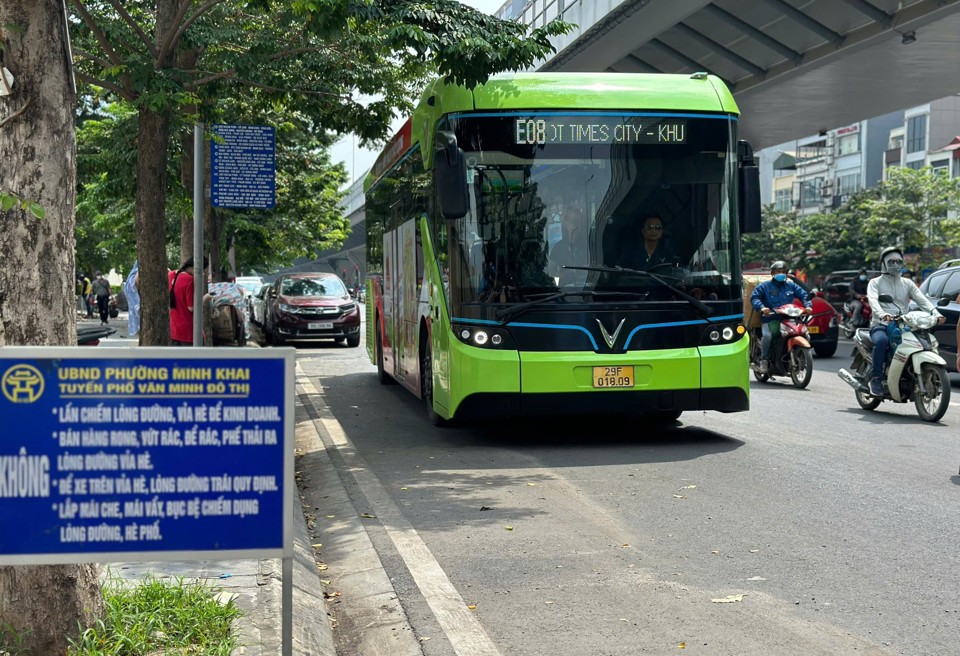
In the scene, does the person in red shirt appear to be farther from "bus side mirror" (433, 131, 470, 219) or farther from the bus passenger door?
"bus side mirror" (433, 131, 470, 219)

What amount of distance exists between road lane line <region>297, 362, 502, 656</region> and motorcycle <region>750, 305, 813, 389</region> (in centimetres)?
761

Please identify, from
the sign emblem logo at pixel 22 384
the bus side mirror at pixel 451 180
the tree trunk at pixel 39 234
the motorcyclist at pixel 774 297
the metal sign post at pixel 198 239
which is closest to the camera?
the sign emblem logo at pixel 22 384

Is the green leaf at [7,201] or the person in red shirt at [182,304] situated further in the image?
the person in red shirt at [182,304]

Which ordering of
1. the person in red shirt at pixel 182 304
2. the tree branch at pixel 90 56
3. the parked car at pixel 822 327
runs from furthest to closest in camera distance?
the parked car at pixel 822 327 → the person in red shirt at pixel 182 304 → the tree branch at pixel 90 56

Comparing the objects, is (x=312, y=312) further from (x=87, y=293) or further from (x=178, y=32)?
(x=87, y=293)

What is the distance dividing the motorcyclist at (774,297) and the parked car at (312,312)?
1395 cm

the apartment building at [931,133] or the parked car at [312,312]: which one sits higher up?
the apartment building at [931,133]

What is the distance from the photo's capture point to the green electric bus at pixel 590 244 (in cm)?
957

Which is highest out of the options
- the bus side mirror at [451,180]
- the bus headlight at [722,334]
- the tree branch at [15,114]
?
the bus side mirror at [451,180]

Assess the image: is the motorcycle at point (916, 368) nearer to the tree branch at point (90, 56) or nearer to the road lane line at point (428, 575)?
the road lane line at point (428, 575)

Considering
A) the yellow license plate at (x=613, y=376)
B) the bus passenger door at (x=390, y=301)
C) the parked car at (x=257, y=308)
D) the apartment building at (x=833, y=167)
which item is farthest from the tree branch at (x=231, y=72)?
the apartment building at (x=833, y=167)

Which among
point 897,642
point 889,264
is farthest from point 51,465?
point 889,264

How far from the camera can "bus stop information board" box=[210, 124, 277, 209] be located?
49.2 ft

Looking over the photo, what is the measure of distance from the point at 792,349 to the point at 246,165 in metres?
7.44
